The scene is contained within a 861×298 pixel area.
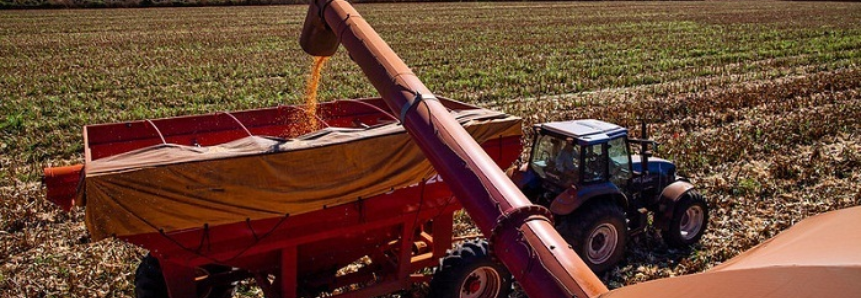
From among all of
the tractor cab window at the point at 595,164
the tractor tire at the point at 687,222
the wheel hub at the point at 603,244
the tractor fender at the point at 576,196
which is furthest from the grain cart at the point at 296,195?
the tractor tire at the point at 687,222

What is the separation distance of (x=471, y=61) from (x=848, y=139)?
13220 millimetres

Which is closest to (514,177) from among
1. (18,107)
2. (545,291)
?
(545,291)

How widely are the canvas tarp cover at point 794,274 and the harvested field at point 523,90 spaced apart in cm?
648

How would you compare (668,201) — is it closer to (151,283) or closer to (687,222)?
(687,222)

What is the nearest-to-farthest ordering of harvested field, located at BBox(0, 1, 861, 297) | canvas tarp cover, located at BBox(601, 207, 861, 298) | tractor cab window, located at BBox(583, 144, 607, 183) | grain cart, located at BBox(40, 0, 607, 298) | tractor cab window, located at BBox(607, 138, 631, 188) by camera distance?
canvas tarp cover, located at BBox(601, 207, 861, 298), grain cart, located at BBox(40, 0, 607, 298), tractor cab window, located at BBox(583, 144, 607, 183), tractor cab window, located at BBox(607, 138, 631, 188), harvested field, located at BBox(0, 1, 861, 297)

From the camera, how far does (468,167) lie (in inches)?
90.0

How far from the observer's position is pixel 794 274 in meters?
1.09

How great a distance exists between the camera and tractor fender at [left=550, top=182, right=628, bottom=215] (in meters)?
7.10

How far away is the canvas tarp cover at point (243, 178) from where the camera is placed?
4.72 meters

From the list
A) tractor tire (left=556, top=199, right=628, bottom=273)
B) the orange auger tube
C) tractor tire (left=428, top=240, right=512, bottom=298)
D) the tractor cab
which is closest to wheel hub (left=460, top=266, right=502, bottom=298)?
tractor tire (left=428, top=240, right=512, bottom=298)

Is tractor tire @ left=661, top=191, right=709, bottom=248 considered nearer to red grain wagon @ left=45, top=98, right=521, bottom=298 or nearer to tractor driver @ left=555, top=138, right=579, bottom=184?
tractor driver @ left=555, top=138, right=579, bottom=184

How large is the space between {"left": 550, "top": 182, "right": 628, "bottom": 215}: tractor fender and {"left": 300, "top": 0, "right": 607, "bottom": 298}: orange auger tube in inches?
171

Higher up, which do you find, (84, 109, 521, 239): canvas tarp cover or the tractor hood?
(84, 109, 521, 239): canvas tarp cover

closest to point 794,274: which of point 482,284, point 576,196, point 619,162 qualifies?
point 482,284
